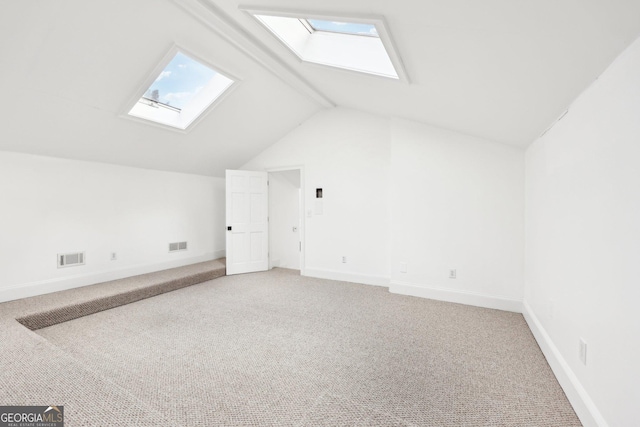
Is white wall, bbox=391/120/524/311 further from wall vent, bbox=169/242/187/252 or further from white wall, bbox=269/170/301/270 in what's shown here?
wall vent, bbox=169/242/187/252

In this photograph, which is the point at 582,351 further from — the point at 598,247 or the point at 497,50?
the point at 497,50

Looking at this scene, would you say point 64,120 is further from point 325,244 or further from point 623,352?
point 623,352

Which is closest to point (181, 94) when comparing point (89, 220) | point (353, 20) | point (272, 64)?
point (272, 64)

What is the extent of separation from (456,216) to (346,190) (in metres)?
1.74

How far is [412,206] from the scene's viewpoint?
397cm

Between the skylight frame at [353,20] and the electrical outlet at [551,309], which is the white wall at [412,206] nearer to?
the electrical outlet at [551,309]

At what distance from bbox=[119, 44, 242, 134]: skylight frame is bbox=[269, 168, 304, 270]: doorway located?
77.1 inches

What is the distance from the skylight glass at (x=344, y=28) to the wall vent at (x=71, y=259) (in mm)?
4096

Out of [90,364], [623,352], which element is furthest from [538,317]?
[90,364]

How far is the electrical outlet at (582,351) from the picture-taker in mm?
1668

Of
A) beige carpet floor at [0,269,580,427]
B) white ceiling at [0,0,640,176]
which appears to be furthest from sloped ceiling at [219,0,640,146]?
beige carpet floor at [0,269,580,427]

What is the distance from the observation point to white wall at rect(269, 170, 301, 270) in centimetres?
571

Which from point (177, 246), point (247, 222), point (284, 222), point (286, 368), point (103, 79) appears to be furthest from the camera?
point (284, 222)

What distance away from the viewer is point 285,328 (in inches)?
115
